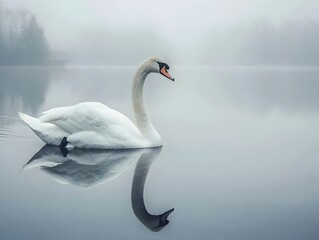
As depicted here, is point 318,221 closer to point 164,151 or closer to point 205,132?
point 164,151

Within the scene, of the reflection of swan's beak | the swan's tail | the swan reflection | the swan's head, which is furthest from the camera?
the swan's head

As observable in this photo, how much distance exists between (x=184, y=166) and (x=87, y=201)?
1.80 metres

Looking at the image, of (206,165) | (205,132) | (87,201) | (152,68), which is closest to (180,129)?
(205,132)

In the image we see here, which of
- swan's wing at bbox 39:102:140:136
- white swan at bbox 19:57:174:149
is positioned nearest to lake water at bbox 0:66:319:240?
white swan at bbox 19:57:174:149

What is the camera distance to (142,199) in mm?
4926

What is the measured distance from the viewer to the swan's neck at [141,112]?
7.22m

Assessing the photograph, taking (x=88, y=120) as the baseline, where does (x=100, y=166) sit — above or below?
below

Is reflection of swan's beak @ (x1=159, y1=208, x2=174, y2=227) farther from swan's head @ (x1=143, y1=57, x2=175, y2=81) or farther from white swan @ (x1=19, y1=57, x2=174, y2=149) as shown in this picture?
swan's head @ (x1=143, y1=57, x2=175, y2=81)

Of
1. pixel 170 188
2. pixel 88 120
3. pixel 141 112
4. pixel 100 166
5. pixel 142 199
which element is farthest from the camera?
pixel 141 112

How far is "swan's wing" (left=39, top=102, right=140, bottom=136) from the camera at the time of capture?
6.75 m

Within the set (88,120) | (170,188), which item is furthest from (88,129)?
(170,188)

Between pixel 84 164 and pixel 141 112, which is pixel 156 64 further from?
pixel 84 164

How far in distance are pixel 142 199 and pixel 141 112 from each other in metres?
2.48

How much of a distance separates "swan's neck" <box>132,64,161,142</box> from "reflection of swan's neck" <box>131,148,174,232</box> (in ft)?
1.36
